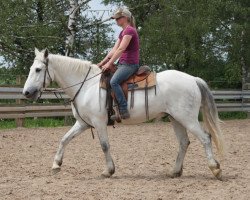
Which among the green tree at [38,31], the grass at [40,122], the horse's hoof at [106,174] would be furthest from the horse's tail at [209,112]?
the green tree at [38,31]

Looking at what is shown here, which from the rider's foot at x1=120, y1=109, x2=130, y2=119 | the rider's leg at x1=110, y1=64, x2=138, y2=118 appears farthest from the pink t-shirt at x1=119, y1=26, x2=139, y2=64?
the rider's foot at x1=120, y1=109, x2=130, y2=119

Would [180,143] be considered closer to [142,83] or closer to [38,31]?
[142,83]

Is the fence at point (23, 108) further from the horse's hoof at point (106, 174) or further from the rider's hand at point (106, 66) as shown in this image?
the horse's hoof at point (106, 174)

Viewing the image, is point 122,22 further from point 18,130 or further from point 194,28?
point 194,28

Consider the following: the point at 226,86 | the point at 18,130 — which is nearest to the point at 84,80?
the point at 18,130

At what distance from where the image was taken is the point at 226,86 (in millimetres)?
22766

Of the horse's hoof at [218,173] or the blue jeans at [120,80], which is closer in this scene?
the horse's hoof at [218,173]

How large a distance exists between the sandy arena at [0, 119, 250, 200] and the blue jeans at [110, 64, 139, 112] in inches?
43.3

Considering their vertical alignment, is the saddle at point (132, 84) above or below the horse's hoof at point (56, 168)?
above

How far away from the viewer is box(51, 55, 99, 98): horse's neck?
7.63 metres

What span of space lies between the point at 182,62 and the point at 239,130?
5551 millimetres

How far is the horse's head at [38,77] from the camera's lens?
737cm

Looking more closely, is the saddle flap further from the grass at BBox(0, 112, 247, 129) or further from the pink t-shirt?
the grass at BBox(0, 112, 247, 129)

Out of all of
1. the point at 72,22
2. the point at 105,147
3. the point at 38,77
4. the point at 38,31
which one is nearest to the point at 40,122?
the point at 72,22
